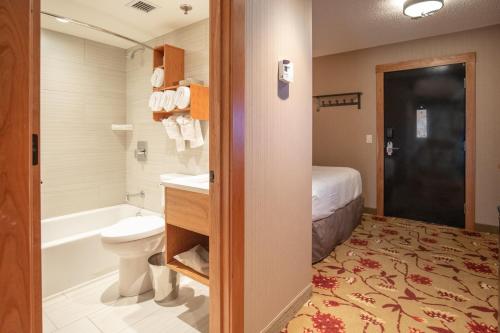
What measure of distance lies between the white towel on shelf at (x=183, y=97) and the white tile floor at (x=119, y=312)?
1.50 meters

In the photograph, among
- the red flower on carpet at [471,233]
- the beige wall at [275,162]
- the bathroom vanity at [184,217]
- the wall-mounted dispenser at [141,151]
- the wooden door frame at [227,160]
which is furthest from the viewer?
the red flower on carpet at [471,233]

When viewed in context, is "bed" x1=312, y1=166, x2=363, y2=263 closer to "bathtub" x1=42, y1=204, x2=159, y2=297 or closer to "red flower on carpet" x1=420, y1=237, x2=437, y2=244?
"red flower on carpet" x1=420, y1=237, x2=437, y2=244

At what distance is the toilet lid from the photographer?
2.04 meters

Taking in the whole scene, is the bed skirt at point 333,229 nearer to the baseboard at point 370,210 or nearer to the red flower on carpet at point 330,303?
the red flower on carpet at point 330,303

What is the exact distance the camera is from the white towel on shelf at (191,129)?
262 cm

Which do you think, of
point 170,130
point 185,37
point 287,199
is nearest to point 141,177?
point 170,130

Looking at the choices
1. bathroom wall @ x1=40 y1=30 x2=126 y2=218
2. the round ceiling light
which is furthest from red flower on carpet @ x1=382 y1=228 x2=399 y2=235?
bathroom wall @ x1=40 y1=30 x2=126 y2=218

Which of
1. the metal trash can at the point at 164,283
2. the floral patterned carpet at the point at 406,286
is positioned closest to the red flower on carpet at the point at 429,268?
the floral patterned carpet at the point at 406,286

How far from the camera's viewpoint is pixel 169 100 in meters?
2.66

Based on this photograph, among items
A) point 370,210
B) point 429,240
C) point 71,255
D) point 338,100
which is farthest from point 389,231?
point 71,255

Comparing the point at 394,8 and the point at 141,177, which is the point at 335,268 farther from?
the point at 394,8

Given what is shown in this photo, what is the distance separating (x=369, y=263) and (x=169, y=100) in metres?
2.37

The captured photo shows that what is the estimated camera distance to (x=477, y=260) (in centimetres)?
271

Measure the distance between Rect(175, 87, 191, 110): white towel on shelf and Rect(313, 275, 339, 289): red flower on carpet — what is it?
5.96ft
